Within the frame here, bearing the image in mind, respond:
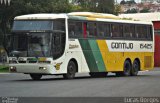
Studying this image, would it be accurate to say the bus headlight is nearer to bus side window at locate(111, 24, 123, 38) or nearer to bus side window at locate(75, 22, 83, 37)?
bus side window at locate(75, 22, 83, 37)

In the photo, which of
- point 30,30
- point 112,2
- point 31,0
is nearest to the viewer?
point 30,30

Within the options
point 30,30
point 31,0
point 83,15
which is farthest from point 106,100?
point 31,0

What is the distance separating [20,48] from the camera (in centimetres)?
2820

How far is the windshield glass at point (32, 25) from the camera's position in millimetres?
28109

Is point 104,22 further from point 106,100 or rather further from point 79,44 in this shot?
point 106,100

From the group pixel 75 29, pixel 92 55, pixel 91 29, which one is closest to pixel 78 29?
pixel 75 29

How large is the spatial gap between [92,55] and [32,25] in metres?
4.47

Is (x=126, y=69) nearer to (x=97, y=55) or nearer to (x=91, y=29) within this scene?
(x=97, y=55)

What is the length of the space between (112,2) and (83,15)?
70266 mm

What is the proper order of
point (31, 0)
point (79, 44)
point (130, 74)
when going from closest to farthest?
point (79, 44)
point (130, 74)
point (31, 0)

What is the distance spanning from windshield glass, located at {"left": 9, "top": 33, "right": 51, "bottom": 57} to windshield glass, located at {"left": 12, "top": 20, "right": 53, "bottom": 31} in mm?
359

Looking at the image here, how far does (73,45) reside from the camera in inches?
1153

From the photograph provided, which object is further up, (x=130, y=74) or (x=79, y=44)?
(x=79, y=44)

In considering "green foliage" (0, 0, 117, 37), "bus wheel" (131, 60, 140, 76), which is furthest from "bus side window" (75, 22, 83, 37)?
"green foliage" (0, 0, 117, 37)
